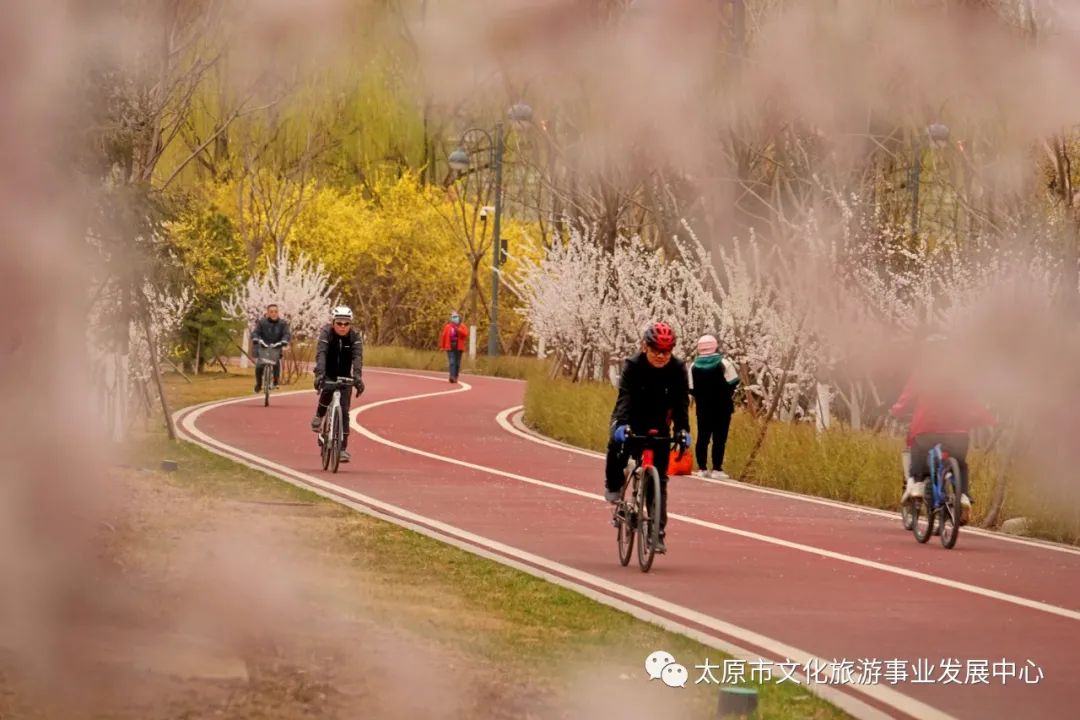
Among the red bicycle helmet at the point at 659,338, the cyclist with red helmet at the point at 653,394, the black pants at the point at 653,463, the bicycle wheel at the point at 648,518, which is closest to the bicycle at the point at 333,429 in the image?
the black pants at the point at 653,463

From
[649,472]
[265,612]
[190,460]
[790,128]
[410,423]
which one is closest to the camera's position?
[265,612]

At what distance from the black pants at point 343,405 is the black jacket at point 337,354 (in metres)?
0.26

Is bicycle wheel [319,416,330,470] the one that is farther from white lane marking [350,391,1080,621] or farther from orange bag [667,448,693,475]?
orange bag [667,448,693,475]

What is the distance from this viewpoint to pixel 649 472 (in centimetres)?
1316

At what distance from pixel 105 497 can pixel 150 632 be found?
0.97 meters

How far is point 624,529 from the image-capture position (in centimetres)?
1368

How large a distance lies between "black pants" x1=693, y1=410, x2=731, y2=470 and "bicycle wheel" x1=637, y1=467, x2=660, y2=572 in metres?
10.3

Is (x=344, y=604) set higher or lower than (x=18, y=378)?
lower

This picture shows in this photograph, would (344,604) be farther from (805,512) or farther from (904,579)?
(805,512)

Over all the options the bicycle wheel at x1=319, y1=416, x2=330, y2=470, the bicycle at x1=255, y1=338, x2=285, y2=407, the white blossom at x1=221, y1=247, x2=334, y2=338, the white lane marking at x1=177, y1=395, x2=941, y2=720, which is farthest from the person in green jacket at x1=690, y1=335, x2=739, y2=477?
the white blossom at x1=221, y1=247, x2=334, y2=338

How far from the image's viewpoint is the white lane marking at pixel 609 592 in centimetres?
769

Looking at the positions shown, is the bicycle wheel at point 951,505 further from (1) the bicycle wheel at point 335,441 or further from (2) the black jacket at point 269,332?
(2) the black jacket at point 269,332

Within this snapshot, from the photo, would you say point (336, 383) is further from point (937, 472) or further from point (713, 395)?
point (937, 472)

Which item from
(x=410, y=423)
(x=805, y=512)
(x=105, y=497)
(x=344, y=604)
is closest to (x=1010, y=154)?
(x=344, y=604)
